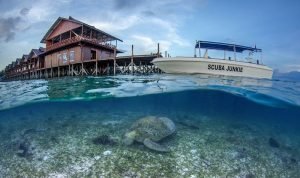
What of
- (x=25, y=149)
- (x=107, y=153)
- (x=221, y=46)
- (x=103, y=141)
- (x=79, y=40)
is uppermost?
(x=79, y=40)

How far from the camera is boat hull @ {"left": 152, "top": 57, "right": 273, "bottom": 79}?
809 inches

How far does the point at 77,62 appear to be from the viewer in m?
36.5

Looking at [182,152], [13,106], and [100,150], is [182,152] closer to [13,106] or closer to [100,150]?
[100,150]

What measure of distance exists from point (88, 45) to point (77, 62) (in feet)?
11.1

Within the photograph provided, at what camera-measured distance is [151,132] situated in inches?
442

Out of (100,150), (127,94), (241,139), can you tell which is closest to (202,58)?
(127,94)

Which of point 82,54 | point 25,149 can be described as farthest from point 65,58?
point 25,149

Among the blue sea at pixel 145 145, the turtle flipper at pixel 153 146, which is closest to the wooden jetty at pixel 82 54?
the blue sea at pixel 145 145

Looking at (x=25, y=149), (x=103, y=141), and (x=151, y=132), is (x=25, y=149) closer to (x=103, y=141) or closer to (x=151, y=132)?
(x=103, y=141)

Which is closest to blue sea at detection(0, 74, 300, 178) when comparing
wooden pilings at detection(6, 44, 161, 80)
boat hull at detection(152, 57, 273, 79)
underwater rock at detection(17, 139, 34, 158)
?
underwater rock at detection(17, 139, 34, 158)

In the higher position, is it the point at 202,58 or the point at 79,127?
the point at 202,58

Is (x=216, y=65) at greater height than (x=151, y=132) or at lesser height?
greater

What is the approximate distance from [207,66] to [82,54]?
22.6m

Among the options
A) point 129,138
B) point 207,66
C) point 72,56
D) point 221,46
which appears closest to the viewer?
point 129,138
